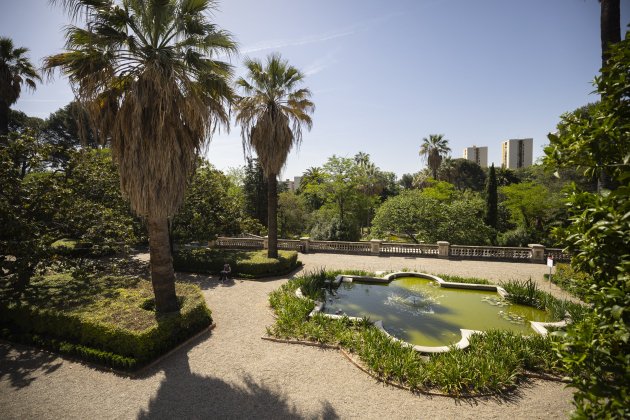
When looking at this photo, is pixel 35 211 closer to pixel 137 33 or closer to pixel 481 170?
pixel 137 33

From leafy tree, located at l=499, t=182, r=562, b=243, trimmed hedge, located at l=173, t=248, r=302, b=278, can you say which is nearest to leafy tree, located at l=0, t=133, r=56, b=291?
trimmed hedge, located at l=173, t=248, r=302, b=278

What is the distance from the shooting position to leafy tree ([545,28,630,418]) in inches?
118

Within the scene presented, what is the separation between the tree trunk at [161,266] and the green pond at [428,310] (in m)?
6.32

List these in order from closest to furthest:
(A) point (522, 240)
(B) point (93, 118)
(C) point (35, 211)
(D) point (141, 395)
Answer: (D) point (141, 395), (B) point (93, 118), (C) point (35, 211), (A) point (522, 240)

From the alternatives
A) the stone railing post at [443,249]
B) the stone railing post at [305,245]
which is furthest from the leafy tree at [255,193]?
the stone railing post at [443,249]

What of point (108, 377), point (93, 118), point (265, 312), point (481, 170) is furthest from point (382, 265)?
point (481, 170)

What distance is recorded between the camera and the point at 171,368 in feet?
27.7

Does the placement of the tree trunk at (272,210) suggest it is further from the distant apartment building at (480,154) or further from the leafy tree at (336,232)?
the distant apartment building at (480,154)

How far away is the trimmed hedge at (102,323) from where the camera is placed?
28.1 ft

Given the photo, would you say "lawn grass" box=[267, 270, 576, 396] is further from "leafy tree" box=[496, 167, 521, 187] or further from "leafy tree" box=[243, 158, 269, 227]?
"leafy tree" box=[496, 167, 521, 187]

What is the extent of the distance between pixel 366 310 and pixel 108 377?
362 inches

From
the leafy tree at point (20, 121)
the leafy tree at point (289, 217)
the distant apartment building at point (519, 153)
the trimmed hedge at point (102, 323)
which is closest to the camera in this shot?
the trimmed hedge at point (102, 323)

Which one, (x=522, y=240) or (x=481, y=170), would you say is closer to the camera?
(x=522, y=240)

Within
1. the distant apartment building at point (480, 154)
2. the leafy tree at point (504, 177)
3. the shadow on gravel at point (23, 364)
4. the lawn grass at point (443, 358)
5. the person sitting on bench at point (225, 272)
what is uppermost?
the distant apartment building at point (480, 154)
